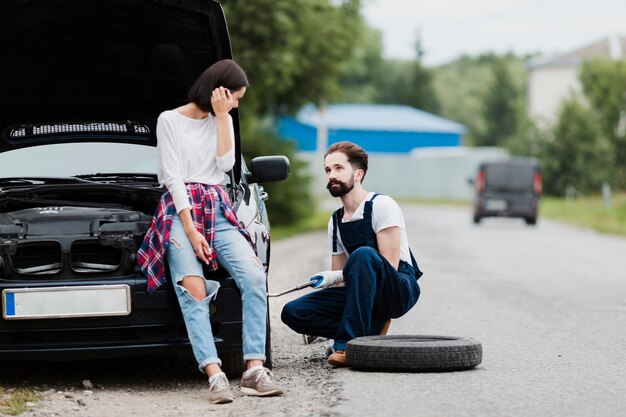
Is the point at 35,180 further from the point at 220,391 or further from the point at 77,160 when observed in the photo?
the point at 220,391

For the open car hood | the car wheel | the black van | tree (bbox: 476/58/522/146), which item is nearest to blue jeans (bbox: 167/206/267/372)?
→ the car wheel

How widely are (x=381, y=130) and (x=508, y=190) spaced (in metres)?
53.4

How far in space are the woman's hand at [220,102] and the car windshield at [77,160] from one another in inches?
47.7

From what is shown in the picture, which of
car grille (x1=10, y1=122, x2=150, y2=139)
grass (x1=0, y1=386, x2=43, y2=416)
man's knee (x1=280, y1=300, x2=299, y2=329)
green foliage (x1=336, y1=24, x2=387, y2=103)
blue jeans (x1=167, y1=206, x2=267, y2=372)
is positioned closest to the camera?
grass (x1=0, y1=386, x2=43, y2=416)

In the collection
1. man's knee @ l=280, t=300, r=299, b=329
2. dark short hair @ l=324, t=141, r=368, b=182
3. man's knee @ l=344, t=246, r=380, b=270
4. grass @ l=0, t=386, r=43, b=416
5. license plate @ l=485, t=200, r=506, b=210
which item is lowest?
license plate @ l=485, t=200, r=506, b=210

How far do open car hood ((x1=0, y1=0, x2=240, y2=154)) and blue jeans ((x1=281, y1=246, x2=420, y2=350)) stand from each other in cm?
101

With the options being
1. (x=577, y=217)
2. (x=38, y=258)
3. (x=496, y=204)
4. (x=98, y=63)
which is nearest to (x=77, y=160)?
(x=98, y=63)

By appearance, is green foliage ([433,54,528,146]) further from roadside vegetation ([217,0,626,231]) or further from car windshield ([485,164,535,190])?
car windshield ([485,164,535,190])

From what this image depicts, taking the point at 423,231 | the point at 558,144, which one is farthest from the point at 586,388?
the point at 558,144

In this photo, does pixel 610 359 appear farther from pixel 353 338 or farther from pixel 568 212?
pixel 568 212

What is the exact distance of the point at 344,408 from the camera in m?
5.46

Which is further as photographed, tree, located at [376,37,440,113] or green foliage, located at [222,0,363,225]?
tree, located at [376,37,440,113]

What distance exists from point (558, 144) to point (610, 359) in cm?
4350

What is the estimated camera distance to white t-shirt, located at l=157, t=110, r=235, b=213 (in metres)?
5.95
